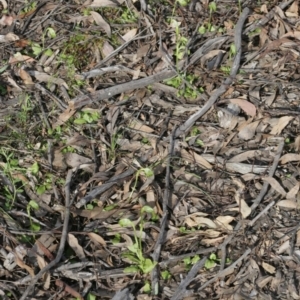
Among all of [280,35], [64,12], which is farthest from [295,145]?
[64,12]

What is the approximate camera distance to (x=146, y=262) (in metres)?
2.53

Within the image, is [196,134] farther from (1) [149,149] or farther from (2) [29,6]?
(2) [29,6]

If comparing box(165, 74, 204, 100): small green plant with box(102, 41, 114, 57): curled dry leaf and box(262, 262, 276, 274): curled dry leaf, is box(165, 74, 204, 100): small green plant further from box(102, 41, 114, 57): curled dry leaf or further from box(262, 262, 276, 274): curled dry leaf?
box(262, 262, 276, 274): curled dry leaf

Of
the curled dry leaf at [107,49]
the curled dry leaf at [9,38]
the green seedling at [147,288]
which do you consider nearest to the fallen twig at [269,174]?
the green seedling at [147,288]

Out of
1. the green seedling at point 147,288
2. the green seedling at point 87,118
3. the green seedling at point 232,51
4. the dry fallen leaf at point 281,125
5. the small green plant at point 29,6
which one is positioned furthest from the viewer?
the small green plant at point 29,6

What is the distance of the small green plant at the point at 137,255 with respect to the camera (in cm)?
252

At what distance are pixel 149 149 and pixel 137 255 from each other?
1.85ft

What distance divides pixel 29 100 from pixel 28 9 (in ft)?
2.21

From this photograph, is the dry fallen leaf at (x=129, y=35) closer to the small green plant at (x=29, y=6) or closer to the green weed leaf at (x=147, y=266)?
the small green plant at (x=29, y=6)

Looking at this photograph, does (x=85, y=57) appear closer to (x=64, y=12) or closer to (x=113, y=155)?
(x=64, y=12)

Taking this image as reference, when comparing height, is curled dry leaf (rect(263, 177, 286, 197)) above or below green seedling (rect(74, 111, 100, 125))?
below

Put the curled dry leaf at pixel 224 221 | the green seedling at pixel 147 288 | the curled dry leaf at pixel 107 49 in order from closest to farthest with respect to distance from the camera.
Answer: the green seedling at pixel 147 288 → the curled dry leaf at pixel 224 221 → the curled dry leaf at pixel 107 49

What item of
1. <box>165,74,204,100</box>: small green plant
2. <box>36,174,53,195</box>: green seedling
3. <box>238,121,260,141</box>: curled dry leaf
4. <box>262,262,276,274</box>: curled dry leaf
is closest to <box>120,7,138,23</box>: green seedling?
<box>165,74,204,100</box>: small green plant

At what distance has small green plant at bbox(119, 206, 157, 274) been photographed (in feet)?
8.27
